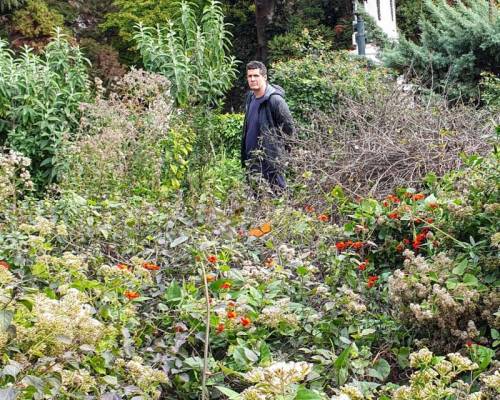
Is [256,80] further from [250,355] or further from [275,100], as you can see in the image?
[250,355]

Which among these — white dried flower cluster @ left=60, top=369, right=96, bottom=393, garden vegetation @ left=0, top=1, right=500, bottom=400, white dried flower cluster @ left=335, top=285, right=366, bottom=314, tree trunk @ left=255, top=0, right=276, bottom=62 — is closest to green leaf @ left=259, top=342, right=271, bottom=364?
garden vegetation @ left=0, top=1, right=500, bottom=400

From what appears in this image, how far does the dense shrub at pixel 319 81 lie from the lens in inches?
379

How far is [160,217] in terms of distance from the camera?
3885mm

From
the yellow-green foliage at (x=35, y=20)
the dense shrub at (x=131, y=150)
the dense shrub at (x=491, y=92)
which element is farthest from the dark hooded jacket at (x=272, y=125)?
the yellow-green foliage at (x=35, y=20)

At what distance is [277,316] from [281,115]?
4352mm

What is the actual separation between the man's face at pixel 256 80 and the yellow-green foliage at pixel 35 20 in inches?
467

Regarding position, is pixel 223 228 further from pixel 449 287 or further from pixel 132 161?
pixel 132 161

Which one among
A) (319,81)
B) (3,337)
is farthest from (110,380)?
(319,81)

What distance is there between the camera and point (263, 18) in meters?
20.2

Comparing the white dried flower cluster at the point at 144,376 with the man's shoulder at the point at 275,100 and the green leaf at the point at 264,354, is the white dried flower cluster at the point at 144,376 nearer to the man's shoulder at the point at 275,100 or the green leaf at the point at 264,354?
the green leaf at the point at 264,354

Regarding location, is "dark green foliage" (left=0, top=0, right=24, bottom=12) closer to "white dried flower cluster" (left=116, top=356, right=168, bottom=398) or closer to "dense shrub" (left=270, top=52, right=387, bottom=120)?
"dense shrub" (left=270, top=52, right=387, bottom=120)

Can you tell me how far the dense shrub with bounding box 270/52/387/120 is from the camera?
9.63 metres

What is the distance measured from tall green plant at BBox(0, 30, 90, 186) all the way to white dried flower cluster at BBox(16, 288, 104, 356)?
543 cm

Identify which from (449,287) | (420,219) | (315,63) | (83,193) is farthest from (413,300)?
(315,63)
